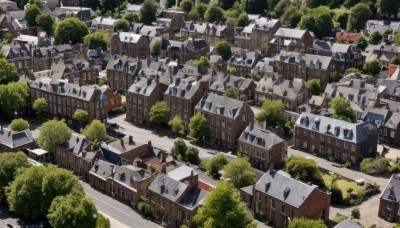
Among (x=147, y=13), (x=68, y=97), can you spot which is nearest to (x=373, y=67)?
(x=68, y=97)

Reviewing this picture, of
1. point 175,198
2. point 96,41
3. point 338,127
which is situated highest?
point 96,41

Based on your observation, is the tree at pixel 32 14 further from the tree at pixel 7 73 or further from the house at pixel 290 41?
the house at pixel 290 41

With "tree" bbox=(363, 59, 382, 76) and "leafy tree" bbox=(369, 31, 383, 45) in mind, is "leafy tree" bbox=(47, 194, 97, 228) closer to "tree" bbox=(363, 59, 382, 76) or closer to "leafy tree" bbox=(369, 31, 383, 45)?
"tree" bbox=(363, 59, 382, 76)

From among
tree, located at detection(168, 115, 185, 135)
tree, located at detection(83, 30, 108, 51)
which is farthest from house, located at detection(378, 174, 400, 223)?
tree, located at detection(83, 30, 108, 51)

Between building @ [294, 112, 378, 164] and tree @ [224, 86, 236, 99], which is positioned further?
tree @ [224, 86, 236, 99]

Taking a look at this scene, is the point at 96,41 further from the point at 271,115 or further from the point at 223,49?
the point at 271,115

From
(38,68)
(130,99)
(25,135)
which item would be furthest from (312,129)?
(38,68)

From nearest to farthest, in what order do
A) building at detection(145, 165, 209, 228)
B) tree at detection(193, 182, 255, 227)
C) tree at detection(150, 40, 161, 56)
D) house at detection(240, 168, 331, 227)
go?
tree at detection(193, 182, 255, 227) < house at detection(240, 168, 331, 227) < building at detection(145, 165, 209, 228) < tree at detection(150, 40, 161, 56)

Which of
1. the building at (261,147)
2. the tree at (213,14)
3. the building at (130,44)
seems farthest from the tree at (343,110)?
the tree at (213,14)
